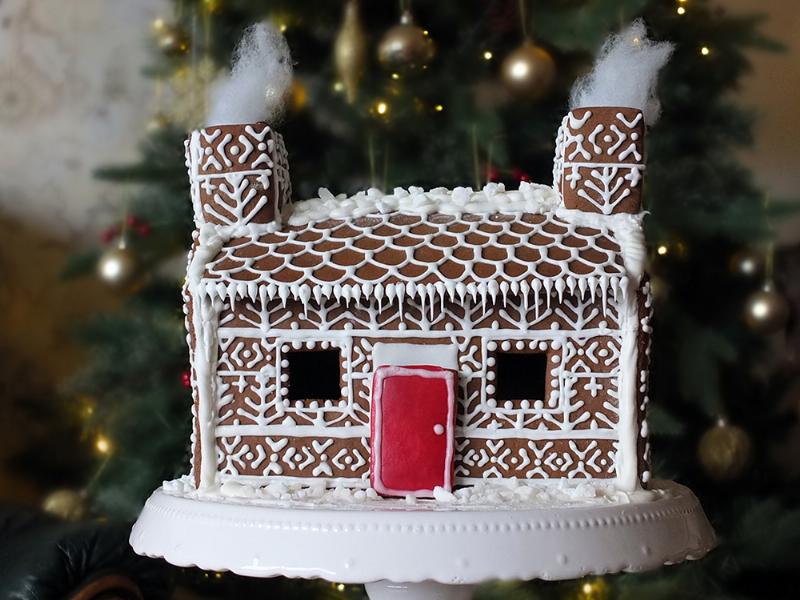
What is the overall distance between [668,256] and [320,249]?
3.26ft

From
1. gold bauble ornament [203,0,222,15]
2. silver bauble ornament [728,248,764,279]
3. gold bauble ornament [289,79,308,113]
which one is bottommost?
silver bauble ornament [728,248,764,279]

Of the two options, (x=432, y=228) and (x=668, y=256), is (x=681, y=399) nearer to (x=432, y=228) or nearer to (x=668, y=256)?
(x=668, y=256)

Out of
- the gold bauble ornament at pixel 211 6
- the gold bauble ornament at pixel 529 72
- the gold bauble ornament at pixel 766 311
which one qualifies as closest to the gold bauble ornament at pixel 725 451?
the gold bauble ornament at pixel 766 311

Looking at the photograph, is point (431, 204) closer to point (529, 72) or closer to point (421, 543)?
point (421, 543)

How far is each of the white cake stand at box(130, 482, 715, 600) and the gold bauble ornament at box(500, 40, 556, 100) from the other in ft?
2.98

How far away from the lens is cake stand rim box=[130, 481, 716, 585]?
3.29ft

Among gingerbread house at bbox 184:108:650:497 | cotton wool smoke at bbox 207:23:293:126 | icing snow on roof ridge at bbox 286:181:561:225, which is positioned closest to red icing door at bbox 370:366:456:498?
Answer: gingerbread house at bbox 184:108:650:497

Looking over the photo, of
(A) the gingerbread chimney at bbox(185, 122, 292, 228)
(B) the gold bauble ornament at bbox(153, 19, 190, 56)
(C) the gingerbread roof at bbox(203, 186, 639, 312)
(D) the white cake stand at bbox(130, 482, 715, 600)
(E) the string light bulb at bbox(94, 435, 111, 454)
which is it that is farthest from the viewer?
(E) the string light bulb at bbox(94, 435, 111, 454)

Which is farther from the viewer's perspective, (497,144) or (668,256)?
(668,256)

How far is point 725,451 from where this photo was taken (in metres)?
1.93

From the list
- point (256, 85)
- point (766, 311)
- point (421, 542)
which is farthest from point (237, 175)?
point (766, 311)

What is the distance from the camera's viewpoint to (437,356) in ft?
3.90

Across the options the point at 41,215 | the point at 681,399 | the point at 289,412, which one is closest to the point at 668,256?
the point at 681,399

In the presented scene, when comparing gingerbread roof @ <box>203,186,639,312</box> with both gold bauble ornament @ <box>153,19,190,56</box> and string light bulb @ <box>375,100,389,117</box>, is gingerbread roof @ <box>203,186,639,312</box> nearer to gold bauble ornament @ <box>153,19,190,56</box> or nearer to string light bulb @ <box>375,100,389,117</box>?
string light bulb @ <box>375,100,389,117</box>
